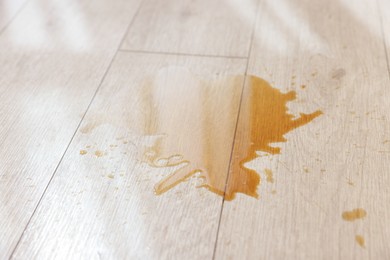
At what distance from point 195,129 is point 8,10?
2.40ft

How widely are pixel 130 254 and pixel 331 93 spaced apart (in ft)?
1.84

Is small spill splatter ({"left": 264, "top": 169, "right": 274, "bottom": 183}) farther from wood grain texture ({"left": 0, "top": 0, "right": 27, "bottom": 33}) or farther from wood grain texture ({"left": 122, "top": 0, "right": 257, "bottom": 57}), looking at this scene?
wood grain texture ({"left": 0, "top": 0, "right": 27, "bottom": 33})

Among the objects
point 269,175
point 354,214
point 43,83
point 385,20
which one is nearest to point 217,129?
point 269,175

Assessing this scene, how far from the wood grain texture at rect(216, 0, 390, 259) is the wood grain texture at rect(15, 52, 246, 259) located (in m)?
0.07

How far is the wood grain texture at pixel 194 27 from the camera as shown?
4.38 ft

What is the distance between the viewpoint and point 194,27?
1.41 metres

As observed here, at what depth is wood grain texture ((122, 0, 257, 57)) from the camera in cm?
133

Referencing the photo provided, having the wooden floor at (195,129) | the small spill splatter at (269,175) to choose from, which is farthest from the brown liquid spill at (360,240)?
the small spill splatter at (269,175)

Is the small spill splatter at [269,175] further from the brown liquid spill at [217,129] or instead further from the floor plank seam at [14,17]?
the floor plank seam at [14,17]

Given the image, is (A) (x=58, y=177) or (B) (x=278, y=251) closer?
(B) (x=278, y=251)

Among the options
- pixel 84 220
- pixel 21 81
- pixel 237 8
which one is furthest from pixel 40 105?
pixel 237 8

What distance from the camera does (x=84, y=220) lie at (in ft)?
3.07

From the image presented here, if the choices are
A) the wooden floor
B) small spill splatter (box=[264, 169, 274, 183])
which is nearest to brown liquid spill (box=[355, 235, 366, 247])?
the wooden floor

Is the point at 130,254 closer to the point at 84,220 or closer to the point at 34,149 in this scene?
the point at 84,220
